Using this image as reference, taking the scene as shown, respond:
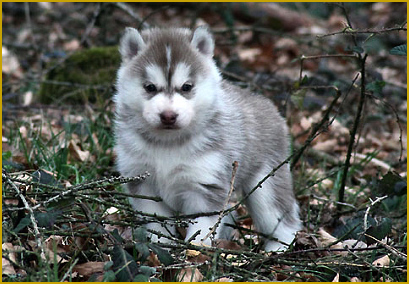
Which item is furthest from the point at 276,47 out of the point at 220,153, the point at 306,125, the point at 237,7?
the point at 220,153

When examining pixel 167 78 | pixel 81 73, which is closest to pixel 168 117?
pixel 167 78

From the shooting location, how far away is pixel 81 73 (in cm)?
733

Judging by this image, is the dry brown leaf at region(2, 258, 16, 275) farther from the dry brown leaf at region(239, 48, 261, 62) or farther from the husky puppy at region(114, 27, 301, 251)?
the dry brown leaf at region(239, 48, 261, 62)

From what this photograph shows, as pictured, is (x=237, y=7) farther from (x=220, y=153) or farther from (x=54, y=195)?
(x=54, y=195)

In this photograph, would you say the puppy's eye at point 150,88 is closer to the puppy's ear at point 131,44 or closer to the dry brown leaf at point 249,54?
the puppy's ear at point 131,44

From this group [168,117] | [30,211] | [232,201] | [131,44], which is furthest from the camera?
[232,201]

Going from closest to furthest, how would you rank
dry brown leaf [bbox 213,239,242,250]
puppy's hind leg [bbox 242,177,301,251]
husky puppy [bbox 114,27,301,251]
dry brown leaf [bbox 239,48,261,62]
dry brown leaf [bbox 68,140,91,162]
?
husky puppy [bbox 114,27,301,251], dry brown leaf [bbox 213,239,242,250], puppy's hind leg [bbox 242,177,301,251], dry brown leaf [bbox 68,140,91,162], dry brown leaf [bbox 239,48,261,62]

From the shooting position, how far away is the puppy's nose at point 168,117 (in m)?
3.64

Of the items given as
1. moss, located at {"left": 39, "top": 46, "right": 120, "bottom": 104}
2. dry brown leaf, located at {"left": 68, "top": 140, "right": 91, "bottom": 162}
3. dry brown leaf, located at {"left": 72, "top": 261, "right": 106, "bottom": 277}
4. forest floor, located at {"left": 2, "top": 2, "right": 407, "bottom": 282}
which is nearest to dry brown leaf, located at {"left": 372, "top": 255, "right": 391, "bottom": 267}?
forest floor, located at {"left": 2, "top": 2, "right": 407, "bottom": 282}

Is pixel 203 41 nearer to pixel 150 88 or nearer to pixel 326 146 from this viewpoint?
pixel 150 88

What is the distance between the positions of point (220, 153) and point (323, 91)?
200 inches

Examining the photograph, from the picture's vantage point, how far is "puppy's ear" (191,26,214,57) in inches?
161

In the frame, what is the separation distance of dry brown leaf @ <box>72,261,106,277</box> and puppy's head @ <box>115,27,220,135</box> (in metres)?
0.93

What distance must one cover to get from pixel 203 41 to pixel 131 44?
0.51m
